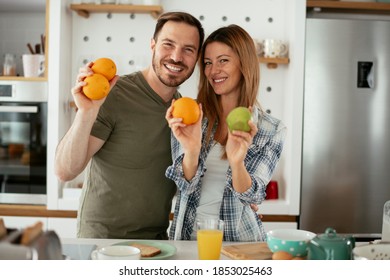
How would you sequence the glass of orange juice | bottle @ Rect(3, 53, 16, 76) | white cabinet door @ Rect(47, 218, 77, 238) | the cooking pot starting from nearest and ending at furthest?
the cooking pot, the glass of orange juice, white cabinet door @ Rect(47, 218, 77, 238), bottle @ Rect(3, 53, 16, 76)

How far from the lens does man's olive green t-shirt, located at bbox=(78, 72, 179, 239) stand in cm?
105

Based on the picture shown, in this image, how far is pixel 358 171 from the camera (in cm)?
186

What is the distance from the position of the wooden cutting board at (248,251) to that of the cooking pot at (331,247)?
0.16m

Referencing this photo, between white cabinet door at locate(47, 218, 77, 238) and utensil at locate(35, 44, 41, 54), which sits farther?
utensil at locate(35, 44, 41, 54)

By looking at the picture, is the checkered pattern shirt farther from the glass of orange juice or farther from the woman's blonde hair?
the glass of orange juice

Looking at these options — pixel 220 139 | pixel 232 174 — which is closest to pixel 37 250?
pixel 232 174

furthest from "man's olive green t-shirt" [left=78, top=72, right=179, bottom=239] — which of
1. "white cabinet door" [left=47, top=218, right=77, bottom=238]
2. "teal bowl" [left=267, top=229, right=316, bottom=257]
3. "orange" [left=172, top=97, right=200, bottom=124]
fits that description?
"white cabinet door" [left=47, top=218, right=77, bottom=238]

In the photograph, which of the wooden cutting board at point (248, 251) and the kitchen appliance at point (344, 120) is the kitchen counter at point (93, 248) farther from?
the kitchen appliance at point (344, 120)

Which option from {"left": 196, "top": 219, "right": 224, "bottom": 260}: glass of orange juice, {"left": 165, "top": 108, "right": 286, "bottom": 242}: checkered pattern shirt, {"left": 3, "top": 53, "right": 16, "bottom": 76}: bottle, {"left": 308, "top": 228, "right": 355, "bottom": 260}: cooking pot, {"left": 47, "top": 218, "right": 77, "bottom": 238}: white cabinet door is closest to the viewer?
{"left": 308, "top": 228, "right": 355, "bottom": 260}: cooking pot

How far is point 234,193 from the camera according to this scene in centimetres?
96

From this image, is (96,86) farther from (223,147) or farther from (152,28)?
(152,28)

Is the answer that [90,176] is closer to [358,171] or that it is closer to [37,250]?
[37,250]

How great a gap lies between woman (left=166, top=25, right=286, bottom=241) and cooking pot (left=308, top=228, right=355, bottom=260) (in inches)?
11.9

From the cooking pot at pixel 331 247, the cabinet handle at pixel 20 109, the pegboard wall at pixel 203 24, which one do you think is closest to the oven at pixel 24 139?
the cabinet handle at pixel 20 109
